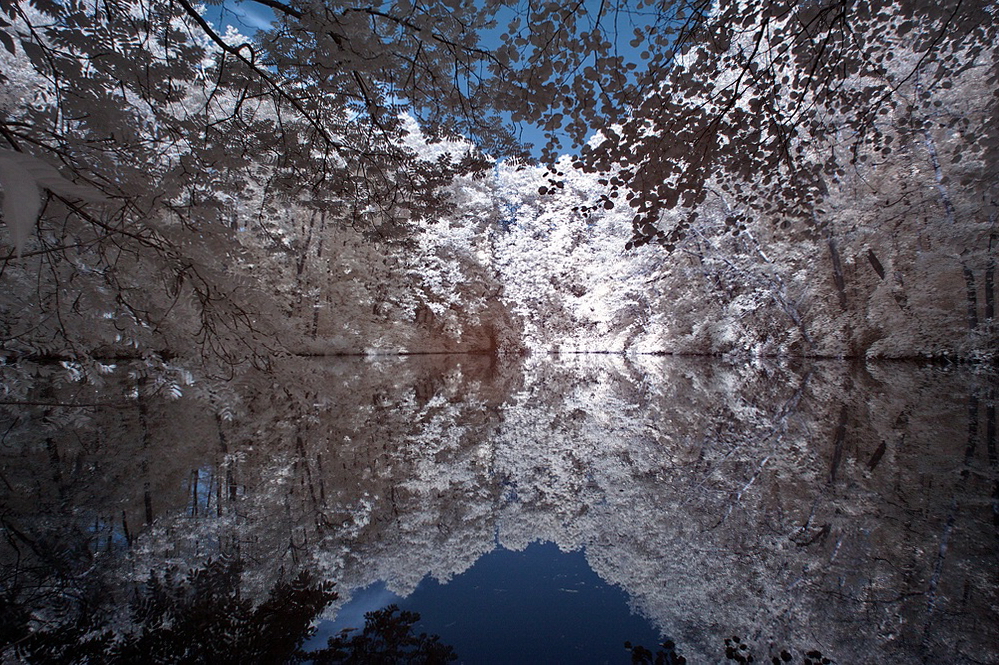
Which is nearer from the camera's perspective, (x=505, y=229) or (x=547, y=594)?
(x=547, y=594)

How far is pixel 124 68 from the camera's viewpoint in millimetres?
3174

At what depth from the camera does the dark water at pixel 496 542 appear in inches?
61.9

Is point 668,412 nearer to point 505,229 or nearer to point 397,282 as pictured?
point 397,282

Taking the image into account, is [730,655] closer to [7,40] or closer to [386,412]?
[7,40]

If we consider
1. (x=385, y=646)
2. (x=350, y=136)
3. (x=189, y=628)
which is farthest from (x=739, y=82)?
(x=189, y=628)

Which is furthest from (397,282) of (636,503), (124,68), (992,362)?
(992,362)

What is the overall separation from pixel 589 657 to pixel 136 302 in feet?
15.0

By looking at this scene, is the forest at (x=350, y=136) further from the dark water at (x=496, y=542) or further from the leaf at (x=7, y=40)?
the dark water at (x=496, y=542)

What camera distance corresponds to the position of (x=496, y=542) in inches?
93.8

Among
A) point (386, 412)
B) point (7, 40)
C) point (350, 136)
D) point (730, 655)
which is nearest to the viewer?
point (730, 655)

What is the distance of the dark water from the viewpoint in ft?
5.16

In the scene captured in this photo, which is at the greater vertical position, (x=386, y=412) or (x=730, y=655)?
(x=386, y=412)

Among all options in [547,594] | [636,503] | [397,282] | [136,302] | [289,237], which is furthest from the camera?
[397,282]

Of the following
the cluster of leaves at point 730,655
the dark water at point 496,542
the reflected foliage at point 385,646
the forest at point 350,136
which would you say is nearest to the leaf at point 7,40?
the forest at point 350,136
